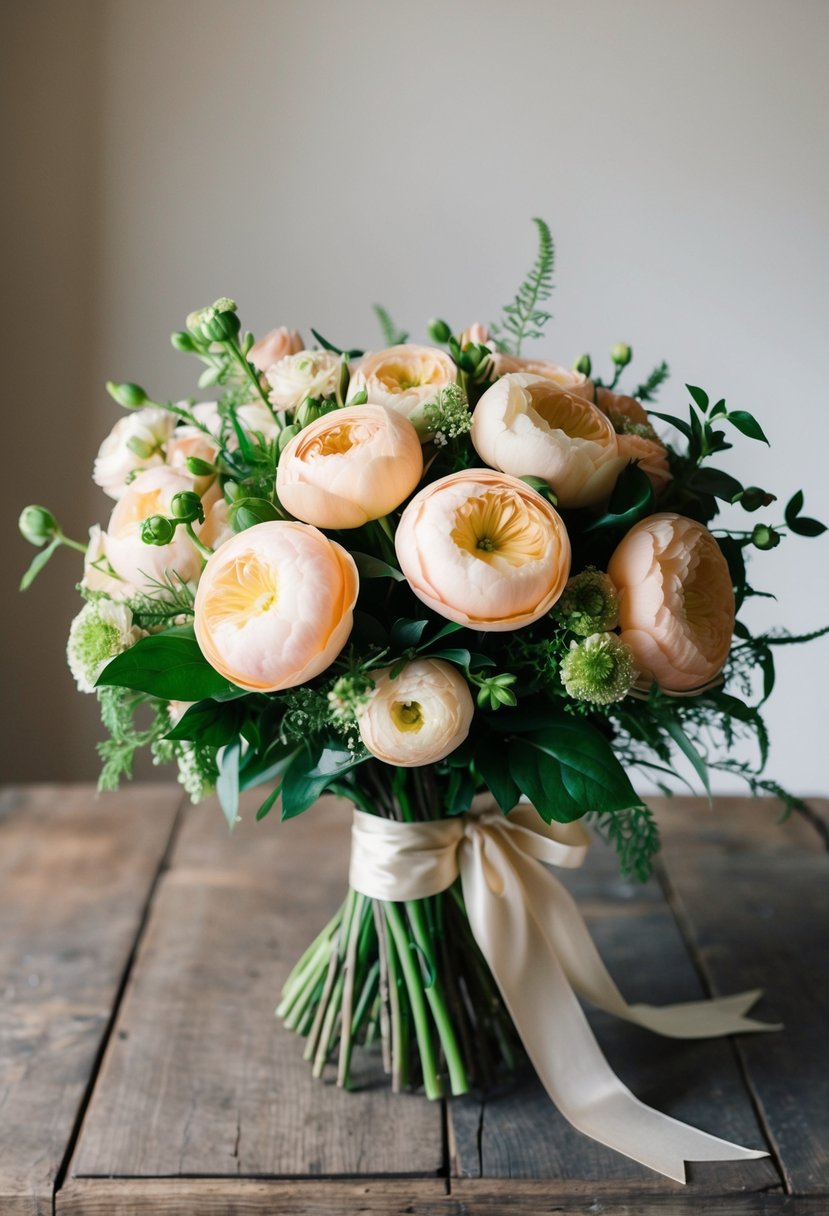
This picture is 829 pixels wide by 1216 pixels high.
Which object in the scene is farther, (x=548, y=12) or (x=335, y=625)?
(x=548, y=12)

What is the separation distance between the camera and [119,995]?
0.96 metres

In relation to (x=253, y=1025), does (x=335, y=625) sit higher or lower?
higher

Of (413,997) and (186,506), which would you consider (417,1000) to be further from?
(186,506)

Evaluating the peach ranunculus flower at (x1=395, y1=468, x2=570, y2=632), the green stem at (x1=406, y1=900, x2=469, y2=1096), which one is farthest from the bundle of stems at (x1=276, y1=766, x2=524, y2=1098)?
the peach ranunculus flower at (x1=395, y1=468, x2=570, y2=632)

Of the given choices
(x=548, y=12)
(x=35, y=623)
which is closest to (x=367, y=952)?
(x=35, y=623)

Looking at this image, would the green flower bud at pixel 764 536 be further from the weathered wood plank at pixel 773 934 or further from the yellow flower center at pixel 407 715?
the weathered wood plank at pixel 773 934

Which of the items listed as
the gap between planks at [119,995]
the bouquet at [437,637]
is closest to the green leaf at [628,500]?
the bouquet at [437,637]

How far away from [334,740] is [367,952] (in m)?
0.22

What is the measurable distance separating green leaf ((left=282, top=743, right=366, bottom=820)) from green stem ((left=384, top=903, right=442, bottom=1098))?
0.13 metres

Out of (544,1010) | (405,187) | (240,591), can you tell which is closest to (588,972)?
(544,1010)

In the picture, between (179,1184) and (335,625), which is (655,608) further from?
(179,1184)

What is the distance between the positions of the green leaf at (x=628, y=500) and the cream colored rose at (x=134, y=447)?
0.32m

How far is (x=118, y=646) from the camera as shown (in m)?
0.72

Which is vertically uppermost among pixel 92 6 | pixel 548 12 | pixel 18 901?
pixel 548 12
